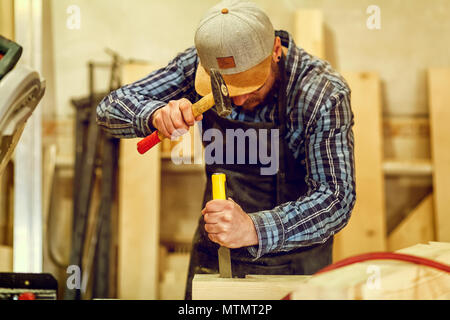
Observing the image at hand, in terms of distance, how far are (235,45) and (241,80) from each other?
0.08m

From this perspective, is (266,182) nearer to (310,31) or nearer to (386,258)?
(386,258)

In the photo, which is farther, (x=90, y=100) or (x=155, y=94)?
(x=90, y=100)

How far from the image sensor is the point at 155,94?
3.69 ft

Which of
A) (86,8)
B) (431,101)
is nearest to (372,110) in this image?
(431,101)

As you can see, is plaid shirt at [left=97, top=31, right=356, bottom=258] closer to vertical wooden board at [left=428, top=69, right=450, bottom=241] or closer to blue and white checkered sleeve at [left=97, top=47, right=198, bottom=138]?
blue and white checkered sleeve at [left=97, top=47, right=198, bottom=138]

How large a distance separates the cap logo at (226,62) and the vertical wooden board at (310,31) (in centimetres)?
93

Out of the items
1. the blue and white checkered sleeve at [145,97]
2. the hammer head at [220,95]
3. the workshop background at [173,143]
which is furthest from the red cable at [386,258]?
the workshop background at [173,143]

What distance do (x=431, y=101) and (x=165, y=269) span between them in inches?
56.5

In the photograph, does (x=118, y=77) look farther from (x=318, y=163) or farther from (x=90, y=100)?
(x=318, y=163)

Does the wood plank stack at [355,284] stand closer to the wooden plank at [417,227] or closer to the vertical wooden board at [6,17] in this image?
the wooden plank at [417,227]

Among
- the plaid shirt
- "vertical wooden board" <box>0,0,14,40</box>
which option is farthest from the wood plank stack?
"vertical wooden board" <box>0,0,14,40</box>

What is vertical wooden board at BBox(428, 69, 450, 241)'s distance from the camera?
76.9 inches

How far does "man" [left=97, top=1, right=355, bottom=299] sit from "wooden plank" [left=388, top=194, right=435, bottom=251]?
1.02 meters

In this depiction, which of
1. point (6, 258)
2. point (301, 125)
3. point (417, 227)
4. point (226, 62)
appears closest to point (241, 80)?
point (226, 62)
